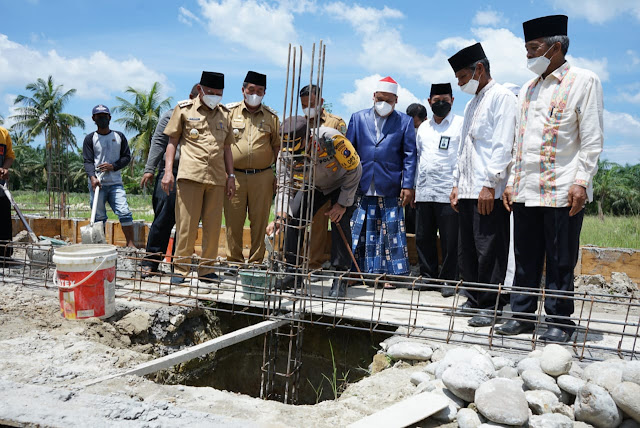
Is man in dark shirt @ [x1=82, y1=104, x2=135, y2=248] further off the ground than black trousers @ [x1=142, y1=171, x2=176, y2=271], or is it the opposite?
man in dark shirt @ [x1=82, y1=104, x2=135, y2=248]

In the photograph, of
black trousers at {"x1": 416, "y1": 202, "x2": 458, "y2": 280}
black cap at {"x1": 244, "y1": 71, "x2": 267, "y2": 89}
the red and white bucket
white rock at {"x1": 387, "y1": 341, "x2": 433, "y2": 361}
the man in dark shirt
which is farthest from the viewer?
the man in dark shirt

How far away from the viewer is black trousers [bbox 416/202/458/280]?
501 centimetres

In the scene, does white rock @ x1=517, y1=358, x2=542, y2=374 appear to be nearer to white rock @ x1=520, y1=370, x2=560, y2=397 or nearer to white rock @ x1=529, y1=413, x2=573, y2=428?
white rock @ x1=520, y1=370, x2=560, y2=397

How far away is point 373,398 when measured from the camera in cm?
277

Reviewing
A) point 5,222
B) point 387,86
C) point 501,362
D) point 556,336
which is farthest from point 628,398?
point 5,222

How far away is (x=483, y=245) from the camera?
3896mm

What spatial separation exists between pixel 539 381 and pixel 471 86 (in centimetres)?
235

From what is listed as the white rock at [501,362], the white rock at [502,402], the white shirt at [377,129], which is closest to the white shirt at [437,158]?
the white shirt at [377,129]

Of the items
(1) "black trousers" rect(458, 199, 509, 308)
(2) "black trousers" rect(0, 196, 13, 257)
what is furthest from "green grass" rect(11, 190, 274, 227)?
(1) "black trousers" rect(458, 199, 509, 308)

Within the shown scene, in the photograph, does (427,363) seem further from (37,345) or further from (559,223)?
(37,345)

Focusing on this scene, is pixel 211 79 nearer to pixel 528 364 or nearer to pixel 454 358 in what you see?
pixel 454 358

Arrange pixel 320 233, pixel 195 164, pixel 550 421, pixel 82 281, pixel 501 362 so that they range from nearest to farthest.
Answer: pixel 550 421 → pixel 501 362 → pixel 82 281 → pixel 195 164 → pixel 320 233

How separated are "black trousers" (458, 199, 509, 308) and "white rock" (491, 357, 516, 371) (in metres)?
0.98

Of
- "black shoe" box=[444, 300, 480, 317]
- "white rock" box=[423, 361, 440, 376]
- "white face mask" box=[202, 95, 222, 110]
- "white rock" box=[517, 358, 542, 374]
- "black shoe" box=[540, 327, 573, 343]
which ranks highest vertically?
"white face mask" box=[202, 95, 222, 110]
